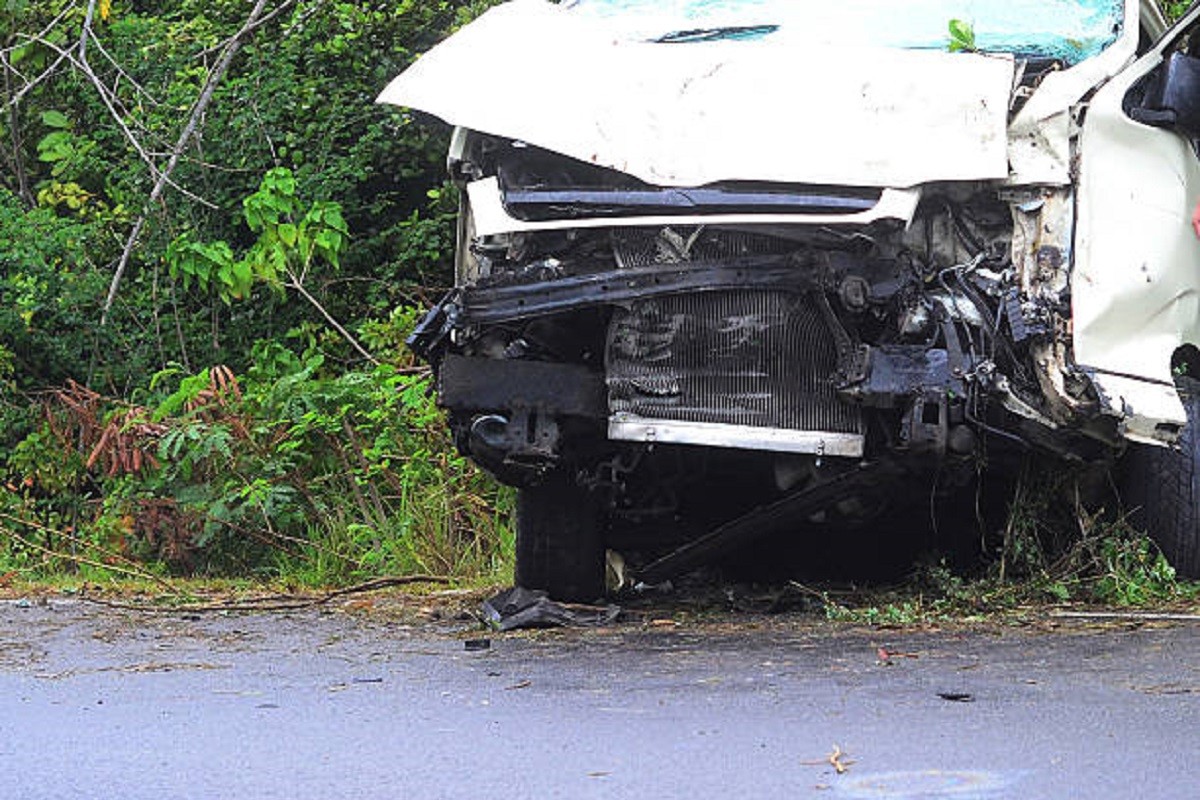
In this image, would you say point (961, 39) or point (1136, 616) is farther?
point (961, 39)

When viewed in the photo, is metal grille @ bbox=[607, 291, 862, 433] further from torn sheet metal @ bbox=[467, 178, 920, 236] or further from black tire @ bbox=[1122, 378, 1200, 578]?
black tire @ bbox=[1122, 378, 1200, 578]

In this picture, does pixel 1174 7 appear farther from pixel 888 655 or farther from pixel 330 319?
pixel 888 655

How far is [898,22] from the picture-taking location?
6.55 m

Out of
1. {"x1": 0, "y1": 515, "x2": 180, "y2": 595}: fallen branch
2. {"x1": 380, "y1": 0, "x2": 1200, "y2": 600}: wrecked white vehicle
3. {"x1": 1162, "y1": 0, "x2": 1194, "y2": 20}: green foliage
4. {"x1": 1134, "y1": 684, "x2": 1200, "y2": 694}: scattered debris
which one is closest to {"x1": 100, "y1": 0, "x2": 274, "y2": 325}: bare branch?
{"x1": 0, "y1": 515, "x2": 180, "y2": 595}: fallen branch

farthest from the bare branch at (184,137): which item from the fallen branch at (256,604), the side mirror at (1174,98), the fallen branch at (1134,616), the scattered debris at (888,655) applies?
the scattered debris at (888,655)

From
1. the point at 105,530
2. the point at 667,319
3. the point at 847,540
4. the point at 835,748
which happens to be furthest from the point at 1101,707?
the point at 105,530

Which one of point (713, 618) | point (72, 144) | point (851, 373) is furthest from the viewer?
point (72, 144)

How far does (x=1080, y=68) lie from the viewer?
19.3 ft

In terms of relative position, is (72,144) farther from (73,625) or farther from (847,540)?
(847,540)

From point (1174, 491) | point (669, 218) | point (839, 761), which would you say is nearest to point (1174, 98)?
point (1174, 491)

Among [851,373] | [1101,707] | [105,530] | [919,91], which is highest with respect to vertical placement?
[919,91]

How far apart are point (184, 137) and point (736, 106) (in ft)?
15.8

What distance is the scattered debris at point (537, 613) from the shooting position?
20.3 ft

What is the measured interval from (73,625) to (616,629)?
1.85 metres
